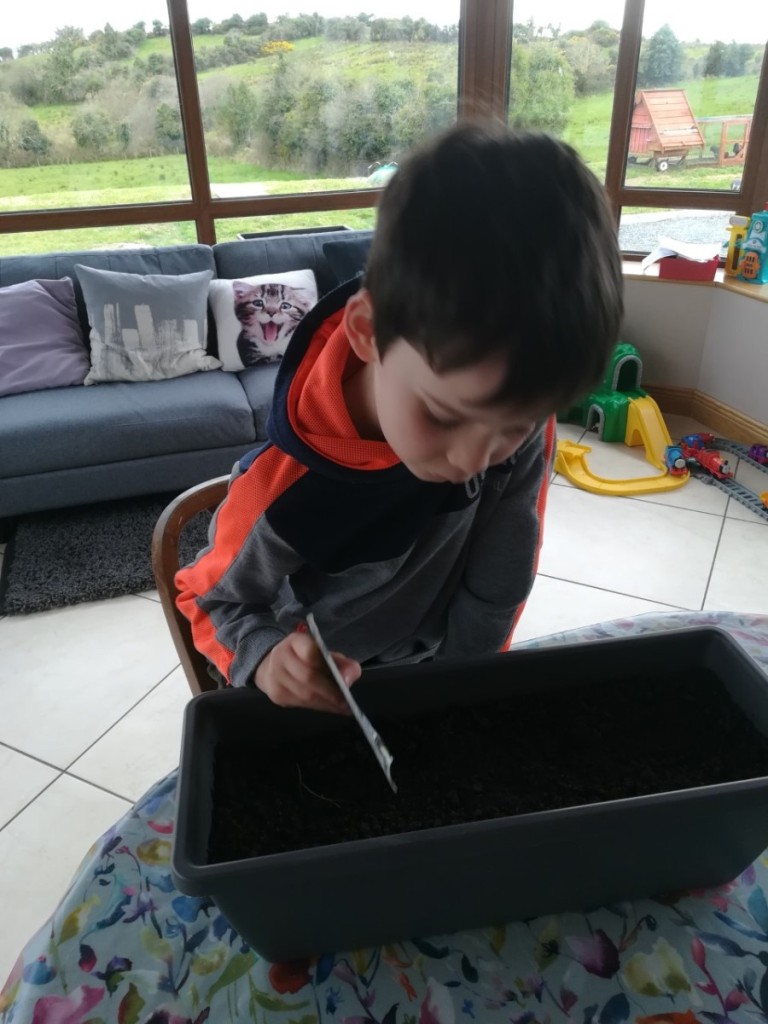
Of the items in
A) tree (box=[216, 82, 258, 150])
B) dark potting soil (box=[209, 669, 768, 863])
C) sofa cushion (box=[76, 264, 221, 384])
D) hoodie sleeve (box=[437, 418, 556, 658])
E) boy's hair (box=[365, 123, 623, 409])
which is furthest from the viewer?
tree (box=[216, 82, 258, 150])

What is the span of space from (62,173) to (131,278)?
0.91 m

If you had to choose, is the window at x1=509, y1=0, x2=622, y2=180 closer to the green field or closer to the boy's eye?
the green field

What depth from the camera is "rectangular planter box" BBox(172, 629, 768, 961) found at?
45 cm

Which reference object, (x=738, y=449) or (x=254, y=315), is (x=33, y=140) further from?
(x=738, y=449)

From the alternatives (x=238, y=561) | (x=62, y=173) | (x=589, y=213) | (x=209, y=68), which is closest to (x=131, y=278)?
(x=62, y=173)

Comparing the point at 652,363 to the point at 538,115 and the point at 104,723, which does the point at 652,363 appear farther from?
the point at 104,723

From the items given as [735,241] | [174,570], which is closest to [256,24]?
[735,241]

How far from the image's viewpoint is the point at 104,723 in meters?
1.86

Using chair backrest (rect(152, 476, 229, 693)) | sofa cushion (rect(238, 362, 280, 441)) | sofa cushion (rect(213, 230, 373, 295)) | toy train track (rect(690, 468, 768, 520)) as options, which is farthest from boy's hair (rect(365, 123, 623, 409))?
sofa cushion (rect(213, 230, 373, 295))

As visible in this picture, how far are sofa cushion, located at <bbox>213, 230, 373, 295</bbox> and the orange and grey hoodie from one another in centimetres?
257

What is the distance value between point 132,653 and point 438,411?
1.80m

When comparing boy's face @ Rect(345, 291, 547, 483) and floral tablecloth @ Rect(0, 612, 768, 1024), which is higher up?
boy's face @ Rect(345, 291, 547, 483)

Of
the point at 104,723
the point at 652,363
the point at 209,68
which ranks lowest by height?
the point at 104,723

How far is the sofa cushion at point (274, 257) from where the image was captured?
3199 millimetres
